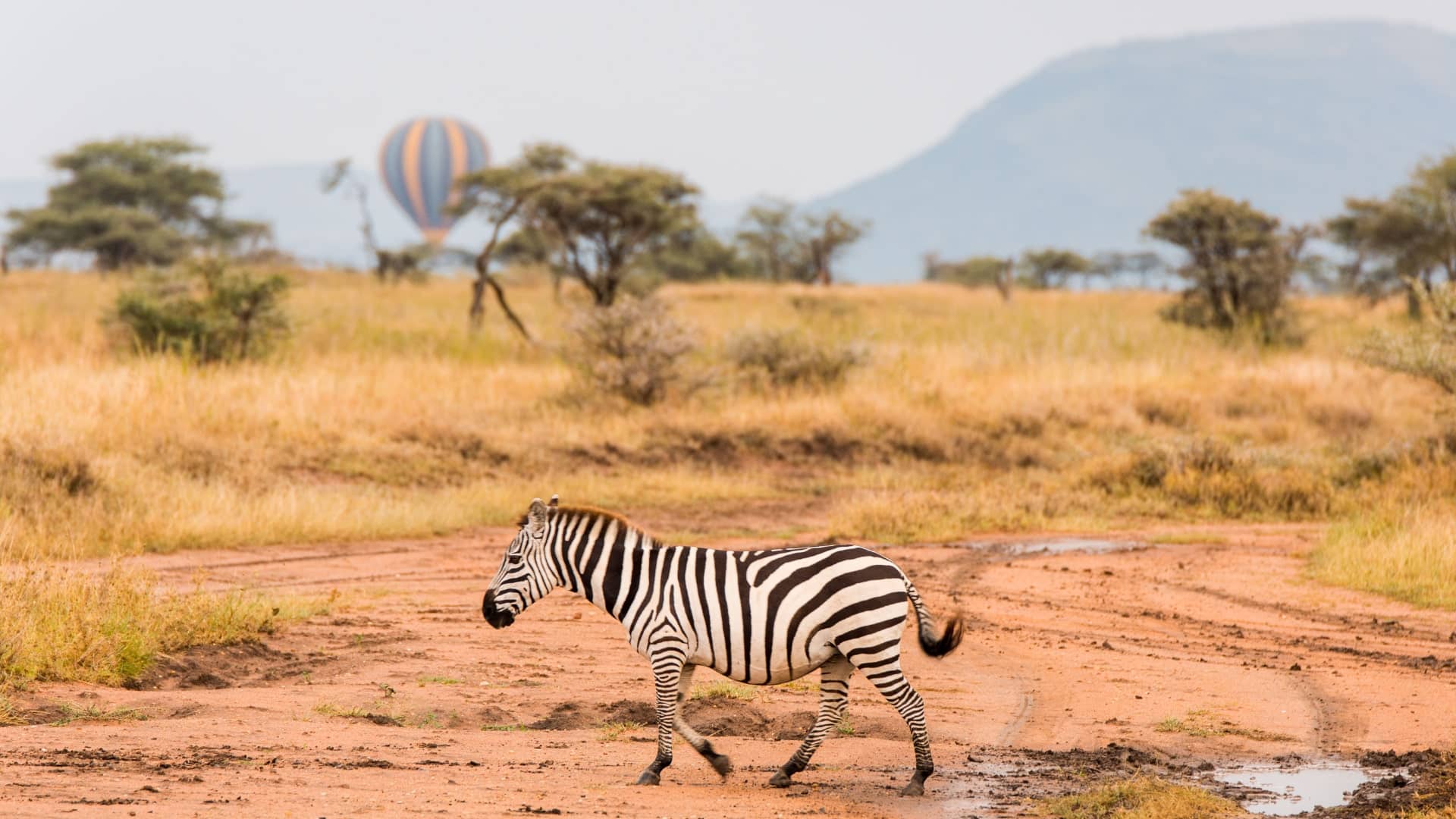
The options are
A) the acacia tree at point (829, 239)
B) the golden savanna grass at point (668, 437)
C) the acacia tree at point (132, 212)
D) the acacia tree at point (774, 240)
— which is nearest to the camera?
the golden savanna grass at point (668, 437)

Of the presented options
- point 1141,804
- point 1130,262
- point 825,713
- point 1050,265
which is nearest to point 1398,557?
point 1141,804

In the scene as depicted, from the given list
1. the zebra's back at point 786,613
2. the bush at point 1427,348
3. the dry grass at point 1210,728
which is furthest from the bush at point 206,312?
the dry grass at point 1210,728

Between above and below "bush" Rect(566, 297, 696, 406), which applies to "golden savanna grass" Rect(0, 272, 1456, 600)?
below

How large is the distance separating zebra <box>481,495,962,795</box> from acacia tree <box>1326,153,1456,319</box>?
31538mm

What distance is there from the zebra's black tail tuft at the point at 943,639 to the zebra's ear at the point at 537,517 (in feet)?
6.46

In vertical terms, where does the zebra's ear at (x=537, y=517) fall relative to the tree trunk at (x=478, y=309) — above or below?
below

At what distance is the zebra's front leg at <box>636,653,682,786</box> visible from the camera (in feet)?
22.5

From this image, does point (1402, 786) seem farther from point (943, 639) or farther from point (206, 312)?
point (206, 312)

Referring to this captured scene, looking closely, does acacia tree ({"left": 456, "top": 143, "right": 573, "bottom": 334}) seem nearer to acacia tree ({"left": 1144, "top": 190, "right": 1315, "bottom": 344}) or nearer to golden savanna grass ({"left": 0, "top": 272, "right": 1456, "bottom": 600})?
golden savanna grass ({"left": 0, "top": 272, "right": 1456, "bottom": 600})

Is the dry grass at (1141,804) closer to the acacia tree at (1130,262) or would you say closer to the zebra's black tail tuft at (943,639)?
the zebra's black tail tuft at (943,639)

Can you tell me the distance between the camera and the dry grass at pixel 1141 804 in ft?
21.0

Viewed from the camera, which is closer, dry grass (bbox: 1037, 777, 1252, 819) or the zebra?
Answer: dry grass (bbox: 1037, 777, 1252, 819)

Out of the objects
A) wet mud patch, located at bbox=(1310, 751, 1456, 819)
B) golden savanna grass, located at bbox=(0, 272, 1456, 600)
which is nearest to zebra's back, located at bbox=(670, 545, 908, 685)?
wet mud patch, located at bbox=(1310, 751, 1456, 819)

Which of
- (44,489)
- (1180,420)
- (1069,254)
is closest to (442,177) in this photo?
(1069,254)
